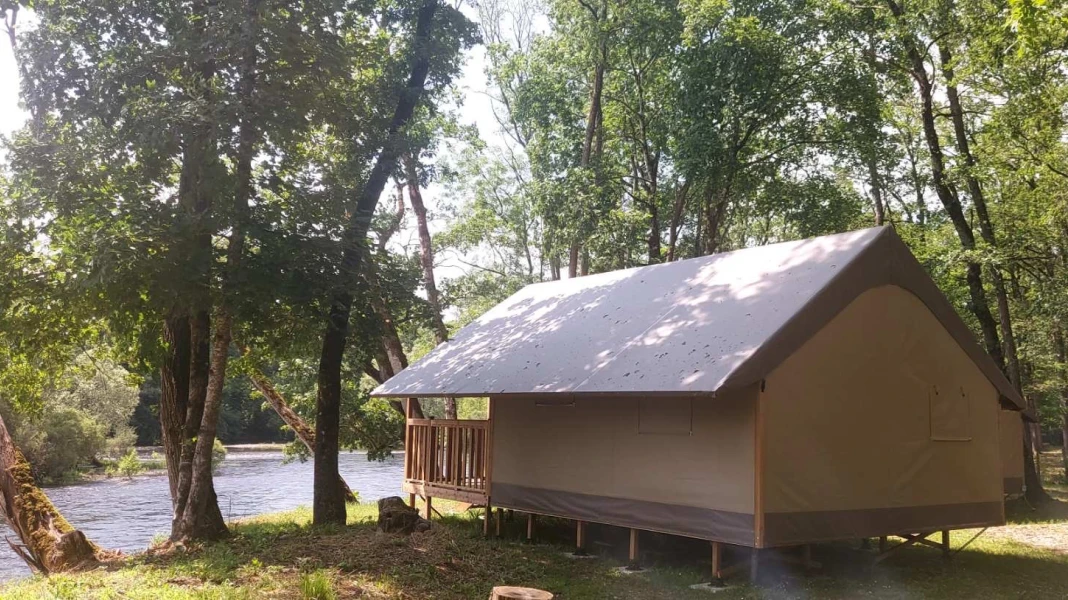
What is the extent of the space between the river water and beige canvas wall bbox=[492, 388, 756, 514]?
768cm

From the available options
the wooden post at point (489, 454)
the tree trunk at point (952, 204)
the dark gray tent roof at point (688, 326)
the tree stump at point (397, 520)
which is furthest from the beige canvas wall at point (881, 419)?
the tree trunk at point (952, 204)

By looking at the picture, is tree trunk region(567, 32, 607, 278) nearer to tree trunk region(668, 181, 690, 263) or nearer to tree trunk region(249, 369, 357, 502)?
tree trunk region(668, 181, 690, 263)

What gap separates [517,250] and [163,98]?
2003 cm

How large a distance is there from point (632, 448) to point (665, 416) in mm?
653

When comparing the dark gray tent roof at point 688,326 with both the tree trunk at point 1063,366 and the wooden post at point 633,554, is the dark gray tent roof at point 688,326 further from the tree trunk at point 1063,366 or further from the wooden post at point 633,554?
the tree trunk at point 1063,366

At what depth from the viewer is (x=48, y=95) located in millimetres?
10836

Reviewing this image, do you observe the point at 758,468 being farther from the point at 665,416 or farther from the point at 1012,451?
the point at 1012,451

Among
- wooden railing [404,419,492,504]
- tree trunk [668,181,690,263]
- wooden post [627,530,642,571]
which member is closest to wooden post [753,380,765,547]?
wooden post [627,530,642,571]

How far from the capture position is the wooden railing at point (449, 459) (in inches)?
469

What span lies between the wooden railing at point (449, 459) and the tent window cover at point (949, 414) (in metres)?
5.84

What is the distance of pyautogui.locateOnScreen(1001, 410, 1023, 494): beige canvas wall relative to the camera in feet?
54.0

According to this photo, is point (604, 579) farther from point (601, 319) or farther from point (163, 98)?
point (163, 98)

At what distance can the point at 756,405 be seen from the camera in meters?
8.06

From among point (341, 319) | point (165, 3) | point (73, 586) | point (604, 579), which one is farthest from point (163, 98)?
point (604, 579)
